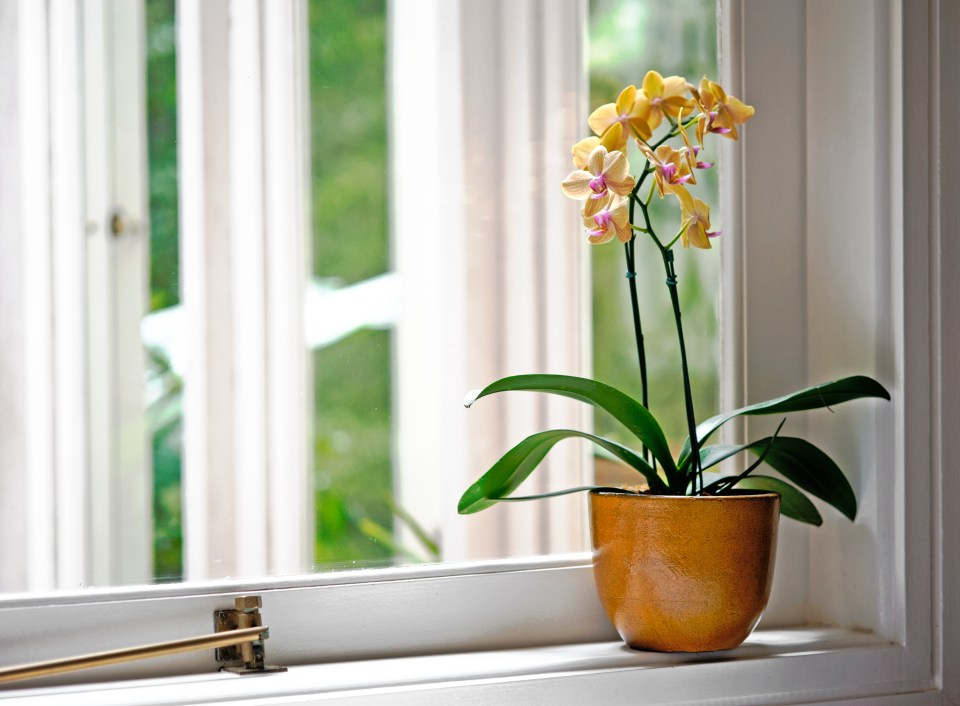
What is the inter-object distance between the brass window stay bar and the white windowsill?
0.06 feet

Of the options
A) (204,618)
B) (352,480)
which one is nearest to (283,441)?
(352,480)

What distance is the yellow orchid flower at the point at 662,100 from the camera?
90 cm

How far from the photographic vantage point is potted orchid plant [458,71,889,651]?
82cm

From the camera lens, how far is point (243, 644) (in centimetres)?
83

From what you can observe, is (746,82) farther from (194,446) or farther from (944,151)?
(194,446)

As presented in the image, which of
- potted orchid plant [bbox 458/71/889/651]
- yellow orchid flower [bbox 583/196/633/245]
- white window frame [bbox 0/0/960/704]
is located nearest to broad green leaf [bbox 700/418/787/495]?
potted orchid plant [bbox 458/71/889/651]

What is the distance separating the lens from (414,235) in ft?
3.21

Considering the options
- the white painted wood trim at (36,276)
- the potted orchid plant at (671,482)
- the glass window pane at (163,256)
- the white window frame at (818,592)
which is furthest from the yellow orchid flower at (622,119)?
the white painted wood trim at (36,276)

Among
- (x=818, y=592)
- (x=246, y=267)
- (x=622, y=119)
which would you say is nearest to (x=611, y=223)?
(x=622, y=119)

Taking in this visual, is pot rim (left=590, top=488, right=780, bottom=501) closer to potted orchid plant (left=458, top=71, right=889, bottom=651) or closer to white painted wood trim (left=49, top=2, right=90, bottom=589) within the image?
potted orchid plant (left=458, top=71, right=889, bottom=651)

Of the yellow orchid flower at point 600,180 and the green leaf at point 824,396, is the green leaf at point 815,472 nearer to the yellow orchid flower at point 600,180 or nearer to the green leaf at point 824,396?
the green leaf at point 824,396

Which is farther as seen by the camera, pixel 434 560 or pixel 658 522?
pixel 434 560

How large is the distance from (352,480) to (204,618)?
0.19 m

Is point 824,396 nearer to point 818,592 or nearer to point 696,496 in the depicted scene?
point 696,496
